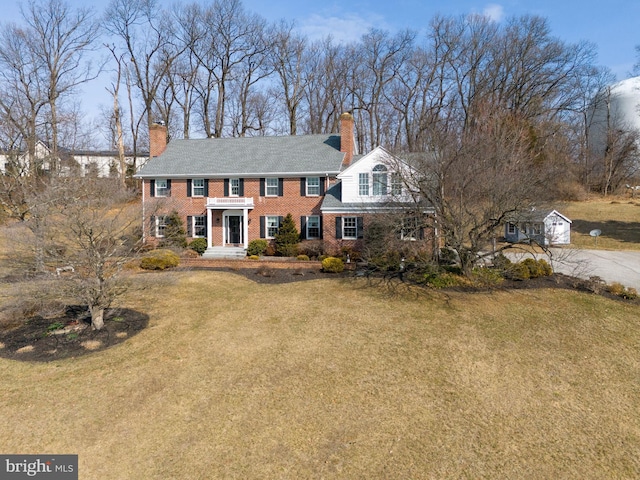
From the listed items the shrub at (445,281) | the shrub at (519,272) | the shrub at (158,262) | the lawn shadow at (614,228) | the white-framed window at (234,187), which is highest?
A: the white-framed window at (234,187)

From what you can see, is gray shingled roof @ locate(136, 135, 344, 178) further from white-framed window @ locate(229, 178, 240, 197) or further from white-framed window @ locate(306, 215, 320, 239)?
white-framed window @ locate(306, 215, 320, 239)

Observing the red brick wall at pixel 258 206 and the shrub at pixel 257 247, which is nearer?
the red brick wall at pixel 258 206

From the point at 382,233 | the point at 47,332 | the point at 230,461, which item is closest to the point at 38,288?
the point at 47,332

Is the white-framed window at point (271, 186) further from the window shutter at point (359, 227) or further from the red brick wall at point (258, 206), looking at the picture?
the window shutter at point (359, 227)

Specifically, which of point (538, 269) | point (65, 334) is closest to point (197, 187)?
point (65, 334)

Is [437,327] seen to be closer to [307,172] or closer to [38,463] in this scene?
[38,463]

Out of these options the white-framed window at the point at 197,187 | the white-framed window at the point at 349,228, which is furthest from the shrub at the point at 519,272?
the white-framed window at the point at 197,187

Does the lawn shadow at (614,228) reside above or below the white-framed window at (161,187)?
below
